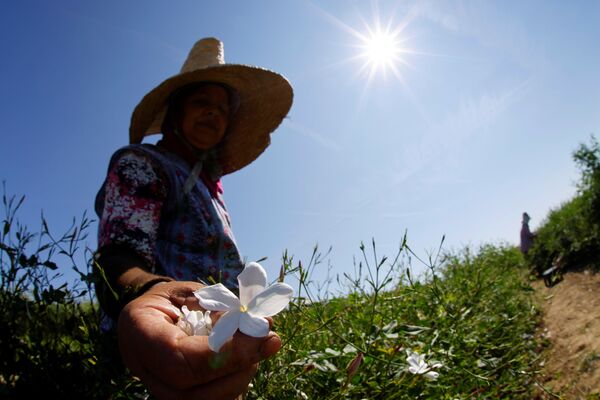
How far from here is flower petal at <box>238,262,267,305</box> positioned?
0.53 meters

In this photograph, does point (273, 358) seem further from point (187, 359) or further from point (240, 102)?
point (240, 102)

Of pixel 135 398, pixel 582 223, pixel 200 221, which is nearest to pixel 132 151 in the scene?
pixel 200 221

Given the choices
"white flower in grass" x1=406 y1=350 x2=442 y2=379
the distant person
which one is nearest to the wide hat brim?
"white flower in grass" x1=406 y1=350 x2=442 y2=379

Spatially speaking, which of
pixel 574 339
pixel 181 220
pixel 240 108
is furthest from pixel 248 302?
pixel 574 339

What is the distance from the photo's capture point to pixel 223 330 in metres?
0.46

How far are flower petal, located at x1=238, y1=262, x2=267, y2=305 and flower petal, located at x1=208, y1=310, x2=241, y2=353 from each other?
0.03 meters

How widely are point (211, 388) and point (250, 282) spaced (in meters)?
0.15

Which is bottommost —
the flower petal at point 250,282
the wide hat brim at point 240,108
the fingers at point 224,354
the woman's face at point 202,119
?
the fingers at point 224,354

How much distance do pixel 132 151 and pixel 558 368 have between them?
131 inches

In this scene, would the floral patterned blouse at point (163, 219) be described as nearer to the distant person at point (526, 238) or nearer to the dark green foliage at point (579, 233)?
the dark green foliage at point (579, 233)

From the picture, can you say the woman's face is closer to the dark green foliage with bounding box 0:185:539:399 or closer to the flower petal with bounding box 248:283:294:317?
the dark green foliage with bounding box 0:185:539:399

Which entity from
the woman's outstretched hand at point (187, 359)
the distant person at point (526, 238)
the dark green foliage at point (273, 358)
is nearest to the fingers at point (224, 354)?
the woman's outstretched hand at point (187, 359)

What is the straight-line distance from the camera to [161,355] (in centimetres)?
46

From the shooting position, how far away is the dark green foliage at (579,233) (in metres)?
6.94
